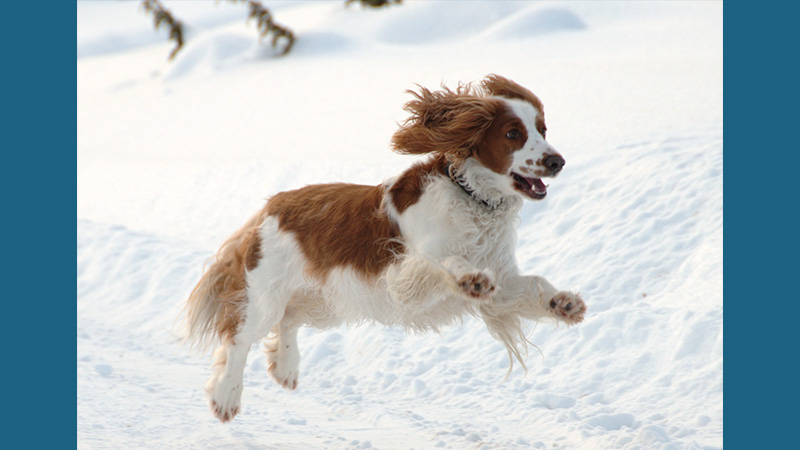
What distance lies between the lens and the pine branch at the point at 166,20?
71.7ft

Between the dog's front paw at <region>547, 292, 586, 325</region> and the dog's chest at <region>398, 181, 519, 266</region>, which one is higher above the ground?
the dog's chest at <region>398, 181, 519, 266</region>

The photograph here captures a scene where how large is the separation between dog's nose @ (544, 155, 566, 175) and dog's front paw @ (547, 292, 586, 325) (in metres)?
0.56

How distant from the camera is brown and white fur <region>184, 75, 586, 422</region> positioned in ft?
12.5

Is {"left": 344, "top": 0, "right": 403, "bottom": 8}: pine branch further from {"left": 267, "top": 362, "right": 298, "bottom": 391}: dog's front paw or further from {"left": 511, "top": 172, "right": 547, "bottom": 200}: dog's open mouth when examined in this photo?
{"left": 511, "top": 172, "right": 547, "bottom": 200}: dog's open mouth

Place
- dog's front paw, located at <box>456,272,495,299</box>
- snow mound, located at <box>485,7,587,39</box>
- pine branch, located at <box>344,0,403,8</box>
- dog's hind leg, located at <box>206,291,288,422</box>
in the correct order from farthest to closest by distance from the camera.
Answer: pine branch, located at <box>344,0,403,8</box> → snow mound, located at <box>485,7,587,39</box> → dog's hind leg, located at <box>206,291,288,422</box> → dog's front paw, located at <box>456,272,495,299</box>

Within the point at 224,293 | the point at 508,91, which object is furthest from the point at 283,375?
the point at 508,91

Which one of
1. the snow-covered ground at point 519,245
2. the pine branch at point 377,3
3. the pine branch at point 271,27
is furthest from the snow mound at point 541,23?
the pine branch at point 271,27

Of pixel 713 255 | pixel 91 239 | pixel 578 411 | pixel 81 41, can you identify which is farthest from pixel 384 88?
pixel 81 41

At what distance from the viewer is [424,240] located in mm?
3951

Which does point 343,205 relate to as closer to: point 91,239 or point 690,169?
point 690,169

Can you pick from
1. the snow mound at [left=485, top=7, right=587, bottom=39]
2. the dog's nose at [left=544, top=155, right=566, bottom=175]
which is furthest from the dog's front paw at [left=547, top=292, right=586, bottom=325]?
the snow mound at [left=485, top=7, right=587, bottom=39]

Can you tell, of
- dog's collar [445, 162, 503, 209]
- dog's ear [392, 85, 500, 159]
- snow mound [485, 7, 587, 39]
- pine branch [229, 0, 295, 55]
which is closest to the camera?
dog's ear [392, 85, 500, 159]

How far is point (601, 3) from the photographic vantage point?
1597 centimetres

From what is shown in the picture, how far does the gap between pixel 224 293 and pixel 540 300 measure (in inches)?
77.9
